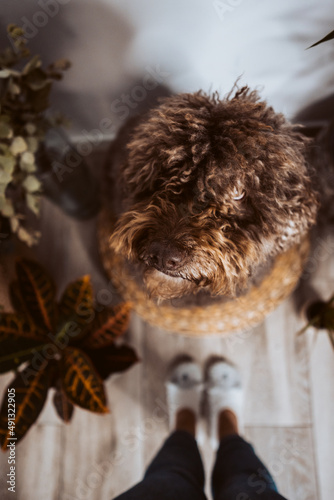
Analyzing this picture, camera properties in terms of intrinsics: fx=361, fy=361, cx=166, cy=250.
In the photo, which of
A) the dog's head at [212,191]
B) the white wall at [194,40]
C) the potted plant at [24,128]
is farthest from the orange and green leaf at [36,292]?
the white wall at [194,40]

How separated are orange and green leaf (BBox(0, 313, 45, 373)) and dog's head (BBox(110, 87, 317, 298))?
0.55 meters

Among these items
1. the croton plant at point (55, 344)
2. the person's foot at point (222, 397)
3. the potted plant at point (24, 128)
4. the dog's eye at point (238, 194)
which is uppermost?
the potted plant at point (24, 128)

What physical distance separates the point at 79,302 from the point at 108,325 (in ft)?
0.47

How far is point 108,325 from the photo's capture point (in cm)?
140

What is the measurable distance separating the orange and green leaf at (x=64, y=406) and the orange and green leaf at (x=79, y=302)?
27 centimetres

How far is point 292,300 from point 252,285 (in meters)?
0.51

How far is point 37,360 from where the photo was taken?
4.54ft

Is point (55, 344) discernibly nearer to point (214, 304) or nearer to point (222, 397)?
point (214, 304)

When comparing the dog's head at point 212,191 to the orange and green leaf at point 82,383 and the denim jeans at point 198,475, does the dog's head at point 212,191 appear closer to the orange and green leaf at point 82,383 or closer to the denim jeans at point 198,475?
the orange and green leaf at point 82,383

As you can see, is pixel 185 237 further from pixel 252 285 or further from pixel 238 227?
pixel 252 285

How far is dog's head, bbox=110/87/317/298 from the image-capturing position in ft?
3.05

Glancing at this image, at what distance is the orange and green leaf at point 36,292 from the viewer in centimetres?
137

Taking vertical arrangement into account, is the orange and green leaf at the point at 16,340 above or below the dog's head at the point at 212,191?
below

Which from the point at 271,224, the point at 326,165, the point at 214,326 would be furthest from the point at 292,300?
the point at 271,224
